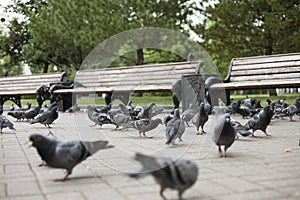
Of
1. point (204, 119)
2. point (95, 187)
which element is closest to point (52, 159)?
point (95, 187)

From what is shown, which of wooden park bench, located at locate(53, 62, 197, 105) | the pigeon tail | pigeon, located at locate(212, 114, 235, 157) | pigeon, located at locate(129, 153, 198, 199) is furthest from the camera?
wooden park bench, located at locate(53, 62, 197, 105)

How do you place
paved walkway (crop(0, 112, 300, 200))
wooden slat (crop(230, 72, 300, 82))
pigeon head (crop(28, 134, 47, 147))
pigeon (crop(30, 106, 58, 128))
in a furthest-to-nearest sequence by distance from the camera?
wooden slat (crop(230, 72, 300, 82))
pigeon (crop(30, 106, 58, 128))
pigeon head (crop(28, 134, 47, 147))
paved walkway (crop(0, 112, 300, 200))

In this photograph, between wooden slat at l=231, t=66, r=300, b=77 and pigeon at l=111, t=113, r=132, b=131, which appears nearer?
pigeon at l=111, t=113, r=132, b=131

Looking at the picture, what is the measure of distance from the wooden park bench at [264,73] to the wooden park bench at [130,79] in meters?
1.20

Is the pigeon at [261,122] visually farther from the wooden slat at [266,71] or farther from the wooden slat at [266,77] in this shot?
the wooden slat at [266,71]

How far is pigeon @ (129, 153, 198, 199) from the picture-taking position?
2.53 m

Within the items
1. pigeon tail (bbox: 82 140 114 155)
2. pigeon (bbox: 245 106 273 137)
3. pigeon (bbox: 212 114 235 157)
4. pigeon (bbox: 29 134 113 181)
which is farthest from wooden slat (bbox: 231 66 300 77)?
pigeon (bbox: 29 134 113 181)

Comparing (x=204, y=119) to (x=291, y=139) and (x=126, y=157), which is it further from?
(x=126, y=157)

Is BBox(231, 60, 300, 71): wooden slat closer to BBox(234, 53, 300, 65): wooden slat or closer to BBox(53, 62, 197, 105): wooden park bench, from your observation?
BBox(234, 53, 300, 65): wooden slat

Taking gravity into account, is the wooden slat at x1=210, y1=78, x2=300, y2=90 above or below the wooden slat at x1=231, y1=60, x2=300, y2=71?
A: below

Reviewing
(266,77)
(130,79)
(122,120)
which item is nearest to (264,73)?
(266,77)

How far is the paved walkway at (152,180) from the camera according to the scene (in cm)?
293

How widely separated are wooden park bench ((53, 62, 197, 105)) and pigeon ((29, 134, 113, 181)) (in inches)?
282

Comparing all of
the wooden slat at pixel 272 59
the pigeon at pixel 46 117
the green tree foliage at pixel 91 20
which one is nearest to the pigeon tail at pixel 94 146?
the pigeon at pixel 46 117
